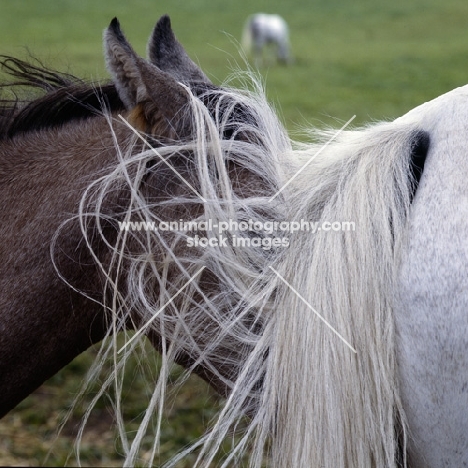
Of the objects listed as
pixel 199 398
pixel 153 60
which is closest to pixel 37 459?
pixel 199 398

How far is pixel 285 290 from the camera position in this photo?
1330 mm

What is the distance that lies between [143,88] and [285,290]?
48 cm

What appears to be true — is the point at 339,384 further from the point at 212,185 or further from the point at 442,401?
the point at 212,185

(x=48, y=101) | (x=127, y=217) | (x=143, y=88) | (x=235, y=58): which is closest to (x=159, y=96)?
(x=143, y=88)

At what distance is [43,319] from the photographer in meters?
1.49

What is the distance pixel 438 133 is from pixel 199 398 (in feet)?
8.19

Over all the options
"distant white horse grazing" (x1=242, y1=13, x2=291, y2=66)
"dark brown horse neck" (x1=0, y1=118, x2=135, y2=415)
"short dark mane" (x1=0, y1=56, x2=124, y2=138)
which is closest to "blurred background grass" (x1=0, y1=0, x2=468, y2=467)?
"short dark mane" (x1=0, y1=56, x2=124, y2=138)

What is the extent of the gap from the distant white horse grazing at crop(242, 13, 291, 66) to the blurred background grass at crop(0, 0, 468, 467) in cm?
65

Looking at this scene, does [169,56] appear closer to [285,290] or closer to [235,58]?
[285,290]

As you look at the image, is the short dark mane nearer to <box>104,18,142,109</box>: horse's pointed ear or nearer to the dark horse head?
the dark horse head

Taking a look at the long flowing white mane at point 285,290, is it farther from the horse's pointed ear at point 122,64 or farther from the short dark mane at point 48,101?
the short dark mane at point 48,101

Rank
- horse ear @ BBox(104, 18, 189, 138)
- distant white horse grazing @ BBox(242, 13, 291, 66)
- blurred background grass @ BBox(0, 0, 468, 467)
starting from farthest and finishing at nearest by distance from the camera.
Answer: distant white horse grazing @ BBox(242, 13, 291, 66), blurred background grass @ BBox(0, 0, 468, 467), horse ear @ BBox(104, 18, 189, 138)

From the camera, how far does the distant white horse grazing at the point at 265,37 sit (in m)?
19.7

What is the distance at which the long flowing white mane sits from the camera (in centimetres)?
126
